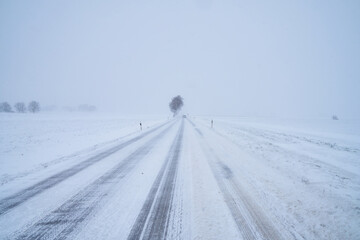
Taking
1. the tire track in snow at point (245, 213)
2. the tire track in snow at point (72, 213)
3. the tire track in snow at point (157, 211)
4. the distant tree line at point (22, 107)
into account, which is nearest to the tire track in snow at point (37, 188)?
the tire track in snow at point (72, 213)

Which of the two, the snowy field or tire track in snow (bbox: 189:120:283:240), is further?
the snowy field

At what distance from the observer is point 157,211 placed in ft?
13.3

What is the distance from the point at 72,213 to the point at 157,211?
1.81 m

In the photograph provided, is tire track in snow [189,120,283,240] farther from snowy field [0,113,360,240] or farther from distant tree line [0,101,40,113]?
distant tree line [0,101,40,113]

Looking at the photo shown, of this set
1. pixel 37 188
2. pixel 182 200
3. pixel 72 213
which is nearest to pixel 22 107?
pixel 37 188

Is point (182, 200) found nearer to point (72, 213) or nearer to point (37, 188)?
point (72, 213)

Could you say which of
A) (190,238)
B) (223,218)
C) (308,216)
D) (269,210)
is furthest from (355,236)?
(190,238)

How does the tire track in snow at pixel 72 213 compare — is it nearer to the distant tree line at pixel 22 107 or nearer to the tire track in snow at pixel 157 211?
the tire track in snow at pixel 157 211

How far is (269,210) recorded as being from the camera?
405 cm

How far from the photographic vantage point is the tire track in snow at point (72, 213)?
10.9ft

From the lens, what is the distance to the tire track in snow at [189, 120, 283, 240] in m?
3.26

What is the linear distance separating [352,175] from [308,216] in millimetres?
4330

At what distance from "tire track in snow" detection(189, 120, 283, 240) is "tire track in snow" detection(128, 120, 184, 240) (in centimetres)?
139

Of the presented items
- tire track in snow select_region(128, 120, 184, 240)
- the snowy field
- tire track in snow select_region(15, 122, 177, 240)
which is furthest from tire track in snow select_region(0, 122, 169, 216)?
tire track in snow select_region(128, 120, 184, 240)
